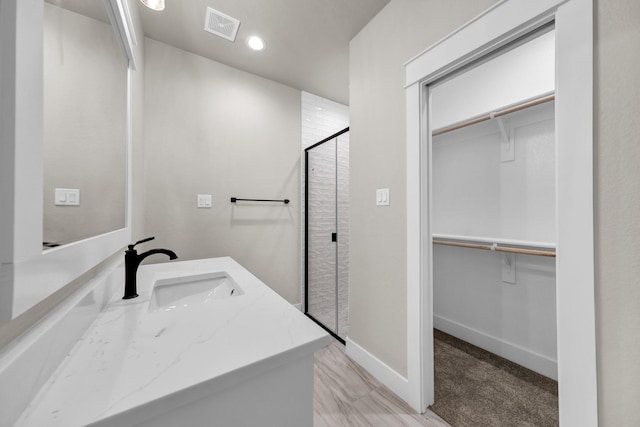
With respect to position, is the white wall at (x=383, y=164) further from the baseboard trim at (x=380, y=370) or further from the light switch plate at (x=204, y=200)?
the light switch plate at (x=204, y=200)

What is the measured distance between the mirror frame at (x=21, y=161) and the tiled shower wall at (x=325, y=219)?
2.06 meters

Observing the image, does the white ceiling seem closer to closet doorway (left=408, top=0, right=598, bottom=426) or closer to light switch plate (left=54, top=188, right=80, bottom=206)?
closet doorway (left=408, top=0, right=598, bottom=426)

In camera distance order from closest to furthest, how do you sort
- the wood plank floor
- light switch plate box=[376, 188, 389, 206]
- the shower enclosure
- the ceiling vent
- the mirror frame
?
1. the mirror frame
2. the wood plank floor
3. light switch plate box=[376, 188, 389, 206]
4. the ceiling vent
5. the shower enclosure

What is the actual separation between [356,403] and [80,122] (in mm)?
1752

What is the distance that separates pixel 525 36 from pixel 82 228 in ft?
5.61

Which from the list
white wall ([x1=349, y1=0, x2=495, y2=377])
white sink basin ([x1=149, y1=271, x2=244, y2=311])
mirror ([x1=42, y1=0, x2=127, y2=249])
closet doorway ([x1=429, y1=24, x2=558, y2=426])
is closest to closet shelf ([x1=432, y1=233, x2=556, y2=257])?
closet doorway ([x1=429, y1=24, x2=558, y2=426])

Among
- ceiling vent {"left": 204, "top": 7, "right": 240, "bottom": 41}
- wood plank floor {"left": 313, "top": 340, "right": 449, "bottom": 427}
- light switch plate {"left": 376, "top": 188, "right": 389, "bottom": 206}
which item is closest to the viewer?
wood plank floor {"left": 313, "top": 340, "right": 449, "bottom": 427}

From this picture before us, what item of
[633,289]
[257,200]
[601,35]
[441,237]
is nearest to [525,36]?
[601,35]

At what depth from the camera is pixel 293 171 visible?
2.69m

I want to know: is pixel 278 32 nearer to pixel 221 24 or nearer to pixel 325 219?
pixel 221 24

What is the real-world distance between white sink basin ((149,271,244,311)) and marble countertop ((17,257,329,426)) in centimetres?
27

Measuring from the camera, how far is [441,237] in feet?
6.91

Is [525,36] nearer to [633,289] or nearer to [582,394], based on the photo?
[633,289]

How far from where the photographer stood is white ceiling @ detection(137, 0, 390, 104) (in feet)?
5.49
